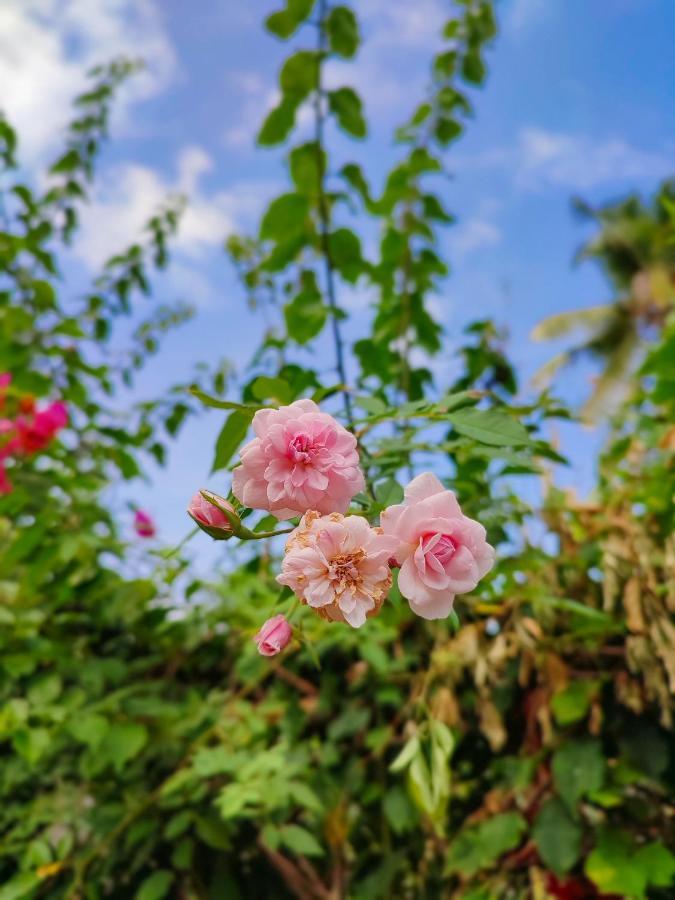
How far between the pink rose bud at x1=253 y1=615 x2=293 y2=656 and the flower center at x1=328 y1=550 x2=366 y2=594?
0.18 ft

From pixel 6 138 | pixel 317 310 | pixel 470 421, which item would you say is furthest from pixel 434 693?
pixel 6 138

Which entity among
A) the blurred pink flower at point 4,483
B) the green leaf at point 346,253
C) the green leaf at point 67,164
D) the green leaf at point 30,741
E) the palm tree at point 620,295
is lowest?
the green leaf at point 30,741

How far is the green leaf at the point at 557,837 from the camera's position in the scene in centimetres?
97

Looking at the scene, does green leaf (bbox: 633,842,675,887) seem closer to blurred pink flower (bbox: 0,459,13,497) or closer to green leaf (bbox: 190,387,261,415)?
green leaf (bbox: 190,387,261,415)

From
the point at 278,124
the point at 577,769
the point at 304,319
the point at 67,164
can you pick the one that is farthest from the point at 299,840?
the point at 67,164

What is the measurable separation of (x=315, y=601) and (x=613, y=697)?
833 millimetres

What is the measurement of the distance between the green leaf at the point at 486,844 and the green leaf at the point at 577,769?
84 mm

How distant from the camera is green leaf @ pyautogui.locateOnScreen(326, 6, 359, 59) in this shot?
39.1 inches

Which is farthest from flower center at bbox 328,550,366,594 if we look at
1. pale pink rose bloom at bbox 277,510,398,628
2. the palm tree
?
the palm tree

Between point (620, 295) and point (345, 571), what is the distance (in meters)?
18.2

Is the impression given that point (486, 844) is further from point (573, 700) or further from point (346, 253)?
point (346, 253)

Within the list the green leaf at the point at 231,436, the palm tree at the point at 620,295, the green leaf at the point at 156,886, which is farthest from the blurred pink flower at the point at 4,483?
the palm tree at the point at 620,295

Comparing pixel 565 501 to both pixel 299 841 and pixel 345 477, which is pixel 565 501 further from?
pixel 345 477

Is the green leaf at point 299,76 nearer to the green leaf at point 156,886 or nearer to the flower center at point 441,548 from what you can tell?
the flower center at point 441,548
